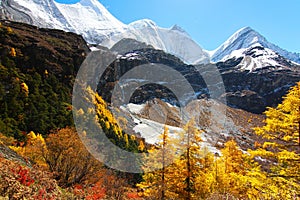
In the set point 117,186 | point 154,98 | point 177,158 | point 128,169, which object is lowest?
point 154,98

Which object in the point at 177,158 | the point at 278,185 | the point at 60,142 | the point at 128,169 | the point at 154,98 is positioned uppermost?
the point at 278,185

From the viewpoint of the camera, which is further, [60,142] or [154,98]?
[154,98]

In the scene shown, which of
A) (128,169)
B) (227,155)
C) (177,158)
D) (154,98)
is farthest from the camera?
(154,98)

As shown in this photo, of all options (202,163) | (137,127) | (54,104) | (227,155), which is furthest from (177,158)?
(137,127)

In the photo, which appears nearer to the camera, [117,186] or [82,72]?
[117,186]

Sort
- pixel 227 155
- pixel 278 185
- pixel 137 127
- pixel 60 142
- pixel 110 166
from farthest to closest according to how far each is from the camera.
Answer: pixel 137 127, pixel 110 166, pixel 227 155, pixel 60 142, pixel 278 185

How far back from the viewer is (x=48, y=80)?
51750 mm

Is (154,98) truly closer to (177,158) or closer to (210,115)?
(210,115)

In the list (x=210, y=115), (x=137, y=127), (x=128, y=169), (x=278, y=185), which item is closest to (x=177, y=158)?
(x=278, y=185)

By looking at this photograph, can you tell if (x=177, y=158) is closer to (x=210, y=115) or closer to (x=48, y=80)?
(x=48, y=80)

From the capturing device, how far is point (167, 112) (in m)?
148

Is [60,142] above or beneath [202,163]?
beneath

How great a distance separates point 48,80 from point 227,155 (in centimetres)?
3824

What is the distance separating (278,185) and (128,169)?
35.1 m
